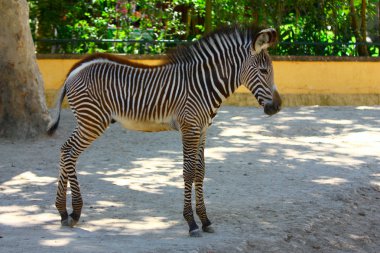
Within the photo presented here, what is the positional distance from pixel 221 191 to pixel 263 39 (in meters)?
2.76

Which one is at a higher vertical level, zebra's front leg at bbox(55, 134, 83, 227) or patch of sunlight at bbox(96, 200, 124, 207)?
zebra's front leg at bbox(55, 134, 83, 227)

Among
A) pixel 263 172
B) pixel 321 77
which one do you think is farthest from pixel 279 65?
pixel 263 172

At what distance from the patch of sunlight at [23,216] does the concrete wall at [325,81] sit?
33.0 ft

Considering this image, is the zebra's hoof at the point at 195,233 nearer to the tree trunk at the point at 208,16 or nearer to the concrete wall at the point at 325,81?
the concrete wall at the point at 325,81

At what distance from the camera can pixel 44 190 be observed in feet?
34.0

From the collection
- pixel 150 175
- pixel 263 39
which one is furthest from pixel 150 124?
pixel 150 175

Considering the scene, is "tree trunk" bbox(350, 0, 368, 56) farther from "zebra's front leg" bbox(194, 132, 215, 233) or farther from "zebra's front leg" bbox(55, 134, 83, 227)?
"zebra's front leg" bbox(55, 134, 83, 227)

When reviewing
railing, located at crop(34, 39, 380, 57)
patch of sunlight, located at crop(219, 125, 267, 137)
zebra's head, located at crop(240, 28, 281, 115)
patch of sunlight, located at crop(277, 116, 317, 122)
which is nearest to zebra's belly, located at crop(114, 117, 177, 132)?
zebra's head, located at crop(240, 28, 281, 115)

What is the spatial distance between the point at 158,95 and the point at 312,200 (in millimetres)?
2633

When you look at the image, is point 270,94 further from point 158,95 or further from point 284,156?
point 284,156

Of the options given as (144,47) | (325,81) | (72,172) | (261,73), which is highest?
(144,47)

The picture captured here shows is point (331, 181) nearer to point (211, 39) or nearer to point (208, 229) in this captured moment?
point (208, 229)

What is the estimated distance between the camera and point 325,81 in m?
19.3

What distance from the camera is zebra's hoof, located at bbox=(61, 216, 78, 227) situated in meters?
8.34
